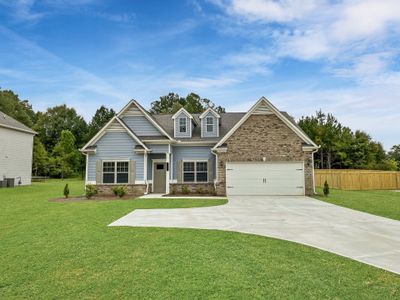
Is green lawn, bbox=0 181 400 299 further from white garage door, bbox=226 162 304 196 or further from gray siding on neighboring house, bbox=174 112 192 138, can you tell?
gray siding on neighboring house, bbox=174 112 192 138

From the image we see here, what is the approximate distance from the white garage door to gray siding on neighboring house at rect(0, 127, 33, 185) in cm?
2086

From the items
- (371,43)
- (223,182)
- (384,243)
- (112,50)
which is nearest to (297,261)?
(384,243)

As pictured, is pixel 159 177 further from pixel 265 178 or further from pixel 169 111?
pixel 169 111

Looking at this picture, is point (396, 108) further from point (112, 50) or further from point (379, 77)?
point (112, 50)

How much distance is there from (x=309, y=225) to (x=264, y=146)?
9293 millimetres

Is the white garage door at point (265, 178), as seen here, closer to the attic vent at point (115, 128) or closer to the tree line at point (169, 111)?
the attic vent at point (115, 128)

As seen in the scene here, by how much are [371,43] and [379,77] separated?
4231mm

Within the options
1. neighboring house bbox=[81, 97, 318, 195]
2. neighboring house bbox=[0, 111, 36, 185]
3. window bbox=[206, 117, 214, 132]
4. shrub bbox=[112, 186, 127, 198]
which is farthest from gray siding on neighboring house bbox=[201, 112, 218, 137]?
neighboring house bbox=[0, 111, 36, 185]

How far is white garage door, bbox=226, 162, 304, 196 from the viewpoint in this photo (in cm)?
1681

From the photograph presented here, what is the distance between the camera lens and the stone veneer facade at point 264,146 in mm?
16844

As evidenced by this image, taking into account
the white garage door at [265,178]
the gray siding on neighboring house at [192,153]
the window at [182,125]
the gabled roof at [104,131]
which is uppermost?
the window at [182,125]

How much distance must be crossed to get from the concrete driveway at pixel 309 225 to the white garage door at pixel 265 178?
545cm

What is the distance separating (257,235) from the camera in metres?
6.80

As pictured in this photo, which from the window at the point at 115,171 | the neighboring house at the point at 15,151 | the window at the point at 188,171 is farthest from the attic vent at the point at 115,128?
the neighboring house at the point at 15,151
